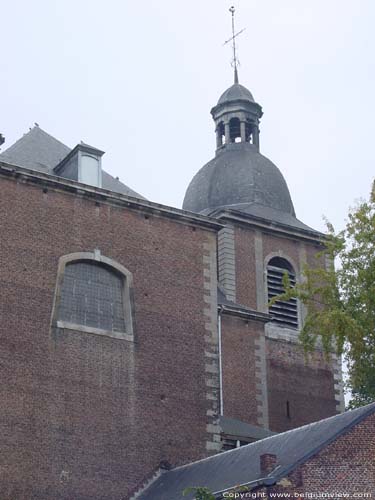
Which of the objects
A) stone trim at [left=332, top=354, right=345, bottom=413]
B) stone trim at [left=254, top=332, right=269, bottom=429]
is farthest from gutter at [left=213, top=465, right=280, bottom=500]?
stone trim at [left=332, top=354, right=345, bottom=413]

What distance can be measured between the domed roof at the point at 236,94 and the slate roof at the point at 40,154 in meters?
9.84

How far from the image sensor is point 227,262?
108 feet

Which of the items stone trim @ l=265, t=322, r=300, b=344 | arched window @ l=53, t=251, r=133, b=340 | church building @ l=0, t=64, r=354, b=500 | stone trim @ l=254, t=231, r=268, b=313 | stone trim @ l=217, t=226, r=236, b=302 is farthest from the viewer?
stone trim @ l=254, t=231, r=268, b=313

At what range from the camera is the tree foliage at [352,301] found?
23.9 metres

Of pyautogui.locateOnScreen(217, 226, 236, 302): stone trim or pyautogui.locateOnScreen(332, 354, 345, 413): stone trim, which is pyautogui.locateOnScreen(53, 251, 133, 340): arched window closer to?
pyautogui.locateOnScreen(217, 226, 236, 302): stone trim

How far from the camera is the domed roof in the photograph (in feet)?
121

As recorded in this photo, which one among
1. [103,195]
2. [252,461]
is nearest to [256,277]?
[103,195]

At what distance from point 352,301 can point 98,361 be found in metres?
5.89

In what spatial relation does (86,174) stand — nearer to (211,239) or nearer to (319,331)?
(211,239)

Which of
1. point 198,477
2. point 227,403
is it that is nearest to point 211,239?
point 227,403

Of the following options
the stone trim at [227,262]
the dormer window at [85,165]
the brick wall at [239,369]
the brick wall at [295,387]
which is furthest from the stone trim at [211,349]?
the stone trim at [227,262]

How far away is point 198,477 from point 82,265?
5.45 m

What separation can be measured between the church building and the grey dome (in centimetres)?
708

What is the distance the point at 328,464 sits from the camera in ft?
61.3
